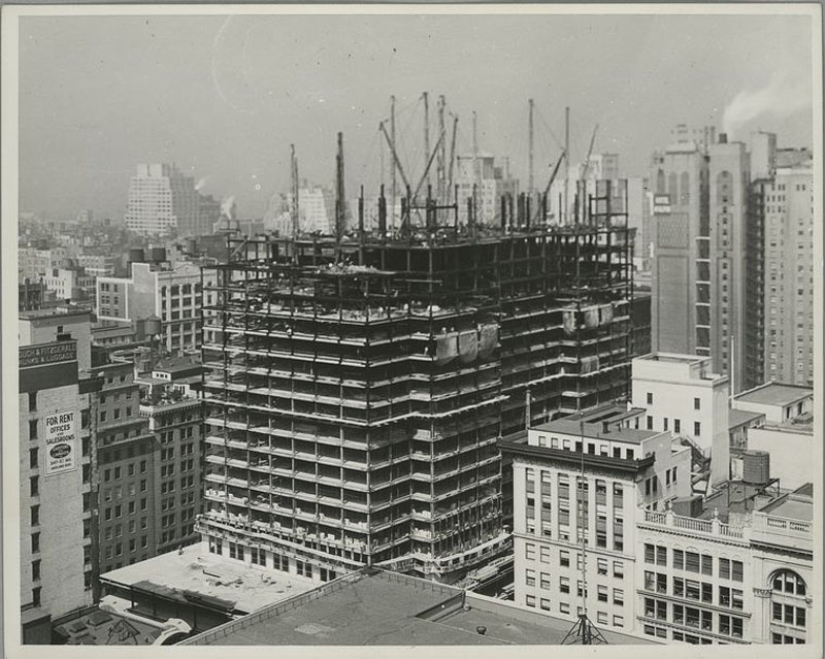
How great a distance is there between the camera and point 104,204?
3005 centimetres

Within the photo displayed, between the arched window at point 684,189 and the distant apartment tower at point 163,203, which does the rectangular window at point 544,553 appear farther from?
the arched window at point 684,189

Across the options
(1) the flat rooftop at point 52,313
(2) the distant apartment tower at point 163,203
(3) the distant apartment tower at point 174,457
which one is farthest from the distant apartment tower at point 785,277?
(1) the flat rooftop at point 52,313

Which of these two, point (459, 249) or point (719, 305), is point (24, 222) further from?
point (719, 305)

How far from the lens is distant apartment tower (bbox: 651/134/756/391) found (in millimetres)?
42094

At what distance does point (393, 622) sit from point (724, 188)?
981 inches

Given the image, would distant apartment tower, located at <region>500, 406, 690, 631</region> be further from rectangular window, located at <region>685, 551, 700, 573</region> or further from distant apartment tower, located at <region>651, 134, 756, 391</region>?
distant apartment tower, located at <region>651, 134, 756, 391</region>

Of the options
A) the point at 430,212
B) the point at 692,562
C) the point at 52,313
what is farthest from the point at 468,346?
the point at 52,313

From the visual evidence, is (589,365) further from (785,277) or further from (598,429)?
(785,277)

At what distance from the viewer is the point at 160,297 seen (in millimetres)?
41531

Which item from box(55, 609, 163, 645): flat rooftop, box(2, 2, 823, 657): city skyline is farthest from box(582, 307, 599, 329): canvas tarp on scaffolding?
box(55, 609, 163, 645): flat rooftop

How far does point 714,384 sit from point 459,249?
21.1ft

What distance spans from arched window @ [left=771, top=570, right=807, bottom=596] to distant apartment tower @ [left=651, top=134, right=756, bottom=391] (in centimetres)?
1973

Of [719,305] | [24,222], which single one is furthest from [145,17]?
[719,305]

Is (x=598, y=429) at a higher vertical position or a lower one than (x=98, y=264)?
lower
